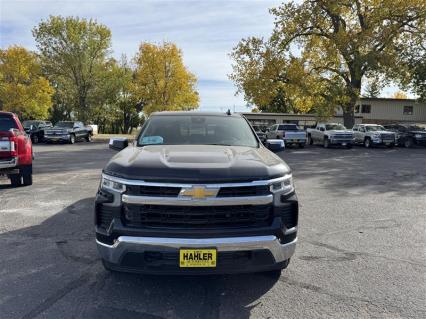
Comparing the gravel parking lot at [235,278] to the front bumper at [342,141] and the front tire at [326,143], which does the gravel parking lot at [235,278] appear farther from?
the front tire at [326,143]

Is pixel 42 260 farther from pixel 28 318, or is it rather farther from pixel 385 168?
pixel 385 168

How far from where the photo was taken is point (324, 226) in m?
6.47

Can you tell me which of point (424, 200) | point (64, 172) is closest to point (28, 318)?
point (424, 200)

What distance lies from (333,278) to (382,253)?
123 cm

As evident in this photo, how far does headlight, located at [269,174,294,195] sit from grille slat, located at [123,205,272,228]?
18 centimetres

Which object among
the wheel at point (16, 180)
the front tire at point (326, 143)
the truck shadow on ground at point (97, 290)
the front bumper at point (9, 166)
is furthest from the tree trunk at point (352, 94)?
the truck shadow on ground at point (97, 290)

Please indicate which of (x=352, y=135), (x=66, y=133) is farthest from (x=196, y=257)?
(x=66, y=133)

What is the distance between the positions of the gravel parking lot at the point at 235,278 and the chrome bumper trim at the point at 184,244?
559 mm

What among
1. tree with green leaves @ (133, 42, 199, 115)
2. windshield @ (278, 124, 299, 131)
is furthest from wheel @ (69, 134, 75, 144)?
windshield @ (278, 124, 299, 131)

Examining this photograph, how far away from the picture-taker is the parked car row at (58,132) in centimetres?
2823

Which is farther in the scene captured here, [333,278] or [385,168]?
[385,168]

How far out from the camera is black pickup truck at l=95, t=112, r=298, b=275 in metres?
3.42

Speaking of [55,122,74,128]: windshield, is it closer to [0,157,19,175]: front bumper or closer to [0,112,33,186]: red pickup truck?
[0,112,33,186]: red pickup truck

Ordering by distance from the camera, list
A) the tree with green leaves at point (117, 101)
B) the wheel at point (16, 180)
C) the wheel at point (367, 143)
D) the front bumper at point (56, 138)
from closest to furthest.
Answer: the wheel at point (16, 180)
the front bumper at point (56, 138)
the wheel at point (367, 143)
the tree with green leaves at point (117, 101)
